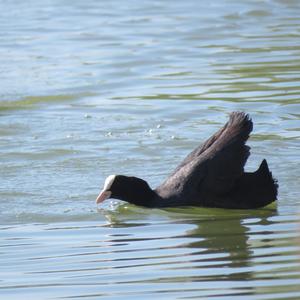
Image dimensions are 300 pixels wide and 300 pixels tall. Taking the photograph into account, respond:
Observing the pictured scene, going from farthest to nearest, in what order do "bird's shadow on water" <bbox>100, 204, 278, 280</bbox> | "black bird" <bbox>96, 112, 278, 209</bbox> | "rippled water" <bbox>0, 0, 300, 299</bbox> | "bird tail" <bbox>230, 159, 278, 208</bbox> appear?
"black bird" <bbox>96, 112, 278, 209</bbox> < "bird tail" <bbox>230, 159, 278, 208</bbox> < "bird's shadow on water" <bbox>100, 204, 278, 280</bbox> < "rippled water" <bbox>0, 0, 300, 299</bbox>

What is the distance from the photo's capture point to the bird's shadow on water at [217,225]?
303 inches

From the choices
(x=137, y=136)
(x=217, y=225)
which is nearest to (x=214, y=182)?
(x=217, y=225)

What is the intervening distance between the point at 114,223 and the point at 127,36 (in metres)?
9.19

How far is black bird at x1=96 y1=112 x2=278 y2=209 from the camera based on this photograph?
→ 32.7 ft

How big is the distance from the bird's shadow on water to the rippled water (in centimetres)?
2

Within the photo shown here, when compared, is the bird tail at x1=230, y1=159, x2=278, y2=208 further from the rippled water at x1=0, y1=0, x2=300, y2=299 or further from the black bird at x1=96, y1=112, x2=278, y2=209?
the rippled water at x1=0, y1=0, x2=300, y2=299

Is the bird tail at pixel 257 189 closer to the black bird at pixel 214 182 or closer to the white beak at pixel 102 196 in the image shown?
the black bird at pixel 214 182

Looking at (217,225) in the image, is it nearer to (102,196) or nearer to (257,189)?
(257,189)

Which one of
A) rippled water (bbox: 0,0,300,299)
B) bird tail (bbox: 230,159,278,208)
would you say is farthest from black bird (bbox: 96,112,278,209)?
rippled water (bbox: 0,0,300,299)

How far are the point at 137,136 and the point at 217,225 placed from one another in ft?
10.2

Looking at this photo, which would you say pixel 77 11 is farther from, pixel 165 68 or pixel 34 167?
pixel 34 167

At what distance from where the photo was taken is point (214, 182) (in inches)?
394

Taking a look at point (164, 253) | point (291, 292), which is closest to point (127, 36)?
point (164, 253)

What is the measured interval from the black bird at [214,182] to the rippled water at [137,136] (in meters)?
0.15
